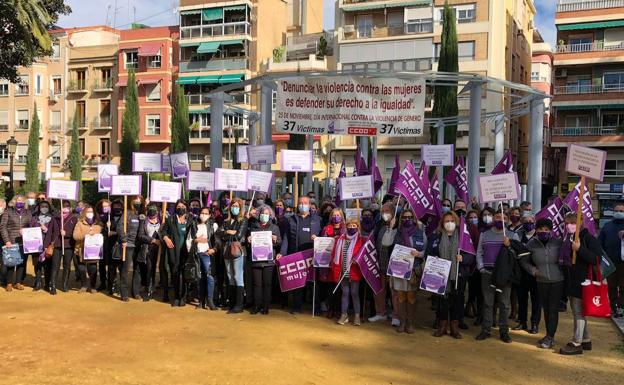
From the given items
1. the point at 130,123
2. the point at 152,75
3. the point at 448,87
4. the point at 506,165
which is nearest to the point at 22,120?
the point at 152,75

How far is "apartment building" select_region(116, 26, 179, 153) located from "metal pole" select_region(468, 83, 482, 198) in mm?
37931

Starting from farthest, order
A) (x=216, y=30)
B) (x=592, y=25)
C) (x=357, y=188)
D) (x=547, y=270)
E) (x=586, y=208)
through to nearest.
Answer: (x=216, y=30) < (x=592, y=25) < (x=357, y=188) < (x=586, y=208) < (x=547, y=270)

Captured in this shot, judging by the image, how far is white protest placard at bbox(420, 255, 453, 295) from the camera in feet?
27.5

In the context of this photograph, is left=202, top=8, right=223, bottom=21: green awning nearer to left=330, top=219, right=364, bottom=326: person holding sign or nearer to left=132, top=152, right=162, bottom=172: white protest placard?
left=132, top=152, right=162, bottom=172: white protest placard

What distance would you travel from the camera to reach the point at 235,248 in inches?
376

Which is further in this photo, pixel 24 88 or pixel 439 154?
pixel 24 88

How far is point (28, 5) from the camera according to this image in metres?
14.8

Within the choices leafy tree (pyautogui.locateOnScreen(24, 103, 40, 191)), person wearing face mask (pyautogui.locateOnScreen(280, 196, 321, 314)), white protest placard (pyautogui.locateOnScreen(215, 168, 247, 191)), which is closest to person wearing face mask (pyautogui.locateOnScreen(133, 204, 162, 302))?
white protest placard (pyautogui.locateOnScreen(215, 168, 247, 191))

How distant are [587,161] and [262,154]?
6.81m

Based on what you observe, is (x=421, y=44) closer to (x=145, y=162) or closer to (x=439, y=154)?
(x=439, y=154)

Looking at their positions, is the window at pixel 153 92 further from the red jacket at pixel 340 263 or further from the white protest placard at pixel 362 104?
the red jacket at pixel 340 263

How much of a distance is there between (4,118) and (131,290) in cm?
5053

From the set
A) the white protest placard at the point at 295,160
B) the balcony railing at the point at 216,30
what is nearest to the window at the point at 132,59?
the balcony railing at the point at 216,30

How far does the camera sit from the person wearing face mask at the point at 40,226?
11.3 meters
